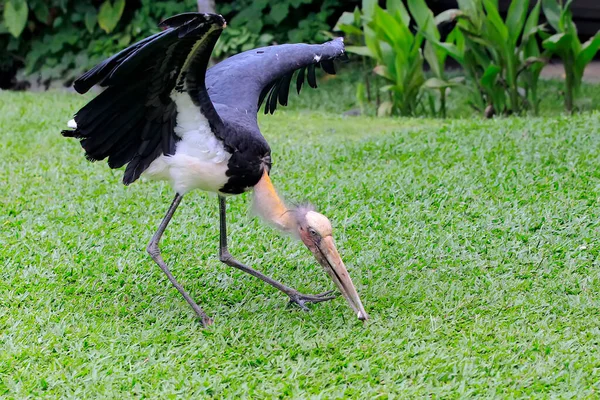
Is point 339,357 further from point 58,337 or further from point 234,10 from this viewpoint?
point 234,10

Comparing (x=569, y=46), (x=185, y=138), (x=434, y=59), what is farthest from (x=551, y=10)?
(x=185, y=138)

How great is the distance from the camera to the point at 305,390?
10.2ft

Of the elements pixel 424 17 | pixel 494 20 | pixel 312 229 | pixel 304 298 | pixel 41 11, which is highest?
pixel 312 229

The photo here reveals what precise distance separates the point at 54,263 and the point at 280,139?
279cm

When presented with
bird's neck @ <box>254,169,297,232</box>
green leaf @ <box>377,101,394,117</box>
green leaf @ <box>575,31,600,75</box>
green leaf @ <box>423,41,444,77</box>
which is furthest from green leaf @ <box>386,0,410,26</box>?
bird's neck @ <box>254,169,297,232</box>

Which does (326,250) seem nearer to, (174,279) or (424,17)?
(174,279)

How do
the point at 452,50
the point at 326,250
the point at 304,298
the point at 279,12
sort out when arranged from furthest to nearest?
the point at 279,12 < the point at 452,50 < the point at 304,298 < the point at 326,250

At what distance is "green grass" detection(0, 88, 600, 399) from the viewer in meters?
3.23

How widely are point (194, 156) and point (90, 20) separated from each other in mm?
6649

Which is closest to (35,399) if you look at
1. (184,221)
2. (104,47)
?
(184,221)

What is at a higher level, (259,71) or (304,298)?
(259,71)

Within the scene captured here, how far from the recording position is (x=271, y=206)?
3.75 meters

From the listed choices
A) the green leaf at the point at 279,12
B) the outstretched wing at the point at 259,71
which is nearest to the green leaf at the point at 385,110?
the green leaf at the point at 279,12

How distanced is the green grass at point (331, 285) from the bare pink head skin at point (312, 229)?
5.5 inches
